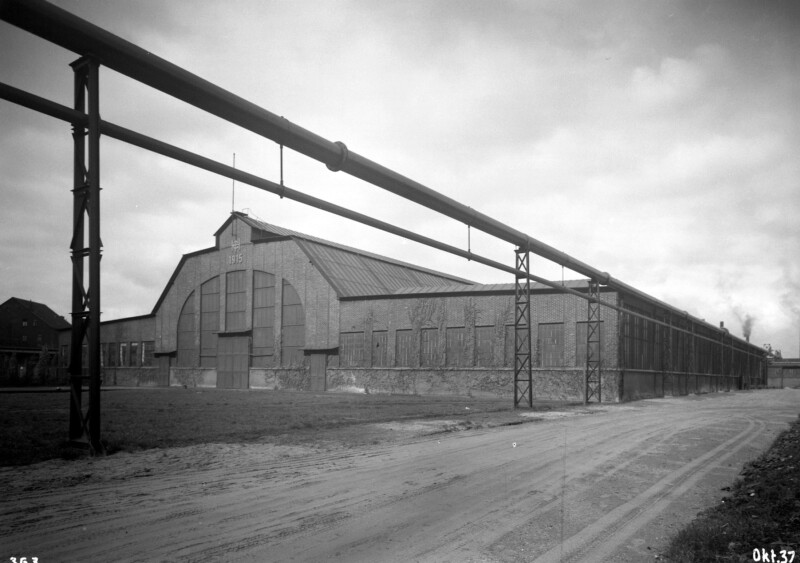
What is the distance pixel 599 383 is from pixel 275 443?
2079 cm

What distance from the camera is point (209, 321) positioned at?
44.4m

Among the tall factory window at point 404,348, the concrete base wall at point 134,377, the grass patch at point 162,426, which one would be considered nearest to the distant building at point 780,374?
the tall factory window at point 404,348

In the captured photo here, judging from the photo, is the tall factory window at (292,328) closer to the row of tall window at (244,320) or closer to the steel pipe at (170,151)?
the row of tall window at (244,320)

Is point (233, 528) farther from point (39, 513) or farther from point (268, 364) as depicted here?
point (268, 364)

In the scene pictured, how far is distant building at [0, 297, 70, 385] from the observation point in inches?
1660

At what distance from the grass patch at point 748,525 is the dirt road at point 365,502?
0.25 m

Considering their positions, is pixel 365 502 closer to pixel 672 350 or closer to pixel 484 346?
pixel 484 346

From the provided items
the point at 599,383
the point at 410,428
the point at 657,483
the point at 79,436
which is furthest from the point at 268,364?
the point at 657,483

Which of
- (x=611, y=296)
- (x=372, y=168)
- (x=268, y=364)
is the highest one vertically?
(x=372, y=168)

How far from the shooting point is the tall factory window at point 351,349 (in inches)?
1460

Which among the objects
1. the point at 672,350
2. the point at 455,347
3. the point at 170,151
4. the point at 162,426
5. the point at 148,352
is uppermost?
the point at 170,151

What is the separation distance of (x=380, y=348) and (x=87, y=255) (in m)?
27.4

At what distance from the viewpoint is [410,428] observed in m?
14.6

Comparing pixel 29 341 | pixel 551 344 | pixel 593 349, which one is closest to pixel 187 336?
pixel 29 341
